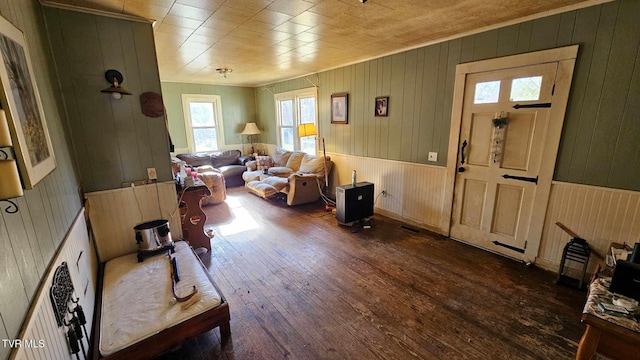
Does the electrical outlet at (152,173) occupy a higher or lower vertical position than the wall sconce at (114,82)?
lower

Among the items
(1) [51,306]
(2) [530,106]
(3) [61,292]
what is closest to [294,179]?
(2) [530,106]

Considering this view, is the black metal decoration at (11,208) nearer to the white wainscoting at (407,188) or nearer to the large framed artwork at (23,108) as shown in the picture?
the large framed artwork at (23,108)

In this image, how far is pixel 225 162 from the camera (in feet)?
21.5

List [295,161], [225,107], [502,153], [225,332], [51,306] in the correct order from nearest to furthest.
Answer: [51,306], [225,332], [502,153], [295,161], [225,107]

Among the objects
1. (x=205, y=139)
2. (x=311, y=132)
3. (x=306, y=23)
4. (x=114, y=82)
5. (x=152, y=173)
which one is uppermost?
(x=306, y=23)

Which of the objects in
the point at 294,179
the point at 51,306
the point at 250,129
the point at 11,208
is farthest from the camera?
the point at 250,129

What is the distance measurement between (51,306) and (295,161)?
4.65 metres

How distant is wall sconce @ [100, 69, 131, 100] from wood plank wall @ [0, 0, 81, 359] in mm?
340

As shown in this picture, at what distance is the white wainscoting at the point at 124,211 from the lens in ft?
8.09

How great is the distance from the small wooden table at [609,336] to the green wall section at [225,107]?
705 centimetres

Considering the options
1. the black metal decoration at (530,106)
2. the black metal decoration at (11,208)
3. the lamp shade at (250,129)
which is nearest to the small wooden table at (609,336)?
the black metal decoration at (530,106)

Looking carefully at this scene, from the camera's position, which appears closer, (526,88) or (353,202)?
(526,88)

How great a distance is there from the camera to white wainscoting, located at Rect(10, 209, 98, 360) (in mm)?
969

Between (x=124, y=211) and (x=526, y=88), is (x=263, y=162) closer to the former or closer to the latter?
(x=124, y=211)
